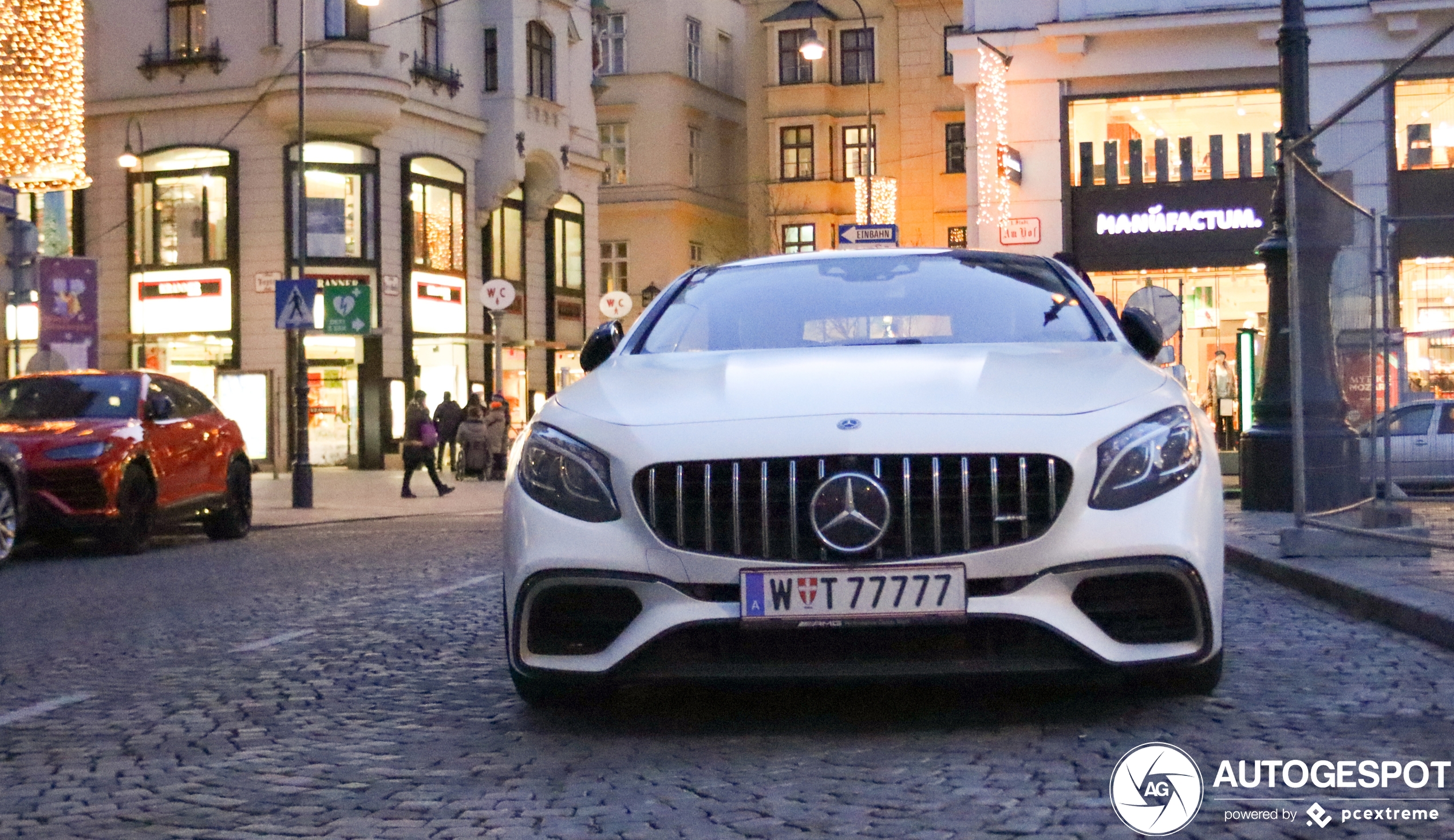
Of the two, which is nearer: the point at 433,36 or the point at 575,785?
the point at 575,785

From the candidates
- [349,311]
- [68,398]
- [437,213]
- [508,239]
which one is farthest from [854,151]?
[68,398]

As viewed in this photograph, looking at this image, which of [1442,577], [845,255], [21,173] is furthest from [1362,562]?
[21,173]

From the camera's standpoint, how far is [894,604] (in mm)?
4867

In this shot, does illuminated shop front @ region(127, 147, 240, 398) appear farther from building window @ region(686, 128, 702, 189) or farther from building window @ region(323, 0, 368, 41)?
building window @ region(686, 128, 702, 189)

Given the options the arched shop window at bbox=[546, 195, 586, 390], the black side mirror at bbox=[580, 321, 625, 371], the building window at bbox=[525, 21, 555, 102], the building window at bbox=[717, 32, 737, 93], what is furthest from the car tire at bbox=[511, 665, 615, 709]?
the building window at bbox=[717, 32, 737, 93]

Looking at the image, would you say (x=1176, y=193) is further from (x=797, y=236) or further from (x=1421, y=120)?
(x=797, y=236)

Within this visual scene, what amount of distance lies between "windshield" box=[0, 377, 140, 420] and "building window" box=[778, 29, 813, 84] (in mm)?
43032

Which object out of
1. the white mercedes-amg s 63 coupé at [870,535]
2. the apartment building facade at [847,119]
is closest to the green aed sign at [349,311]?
the white mercedes-amg s 63 coupé at [870,535]

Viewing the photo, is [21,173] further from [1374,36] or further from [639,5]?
[639,5]

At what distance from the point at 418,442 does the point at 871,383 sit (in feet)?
72.1

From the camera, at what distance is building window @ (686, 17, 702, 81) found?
57.4 metres

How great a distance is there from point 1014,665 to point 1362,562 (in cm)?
534

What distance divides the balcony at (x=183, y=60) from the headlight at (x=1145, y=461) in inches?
1352

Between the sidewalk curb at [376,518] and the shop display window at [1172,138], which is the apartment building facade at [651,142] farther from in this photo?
the sidewalk curb at [376,518]
